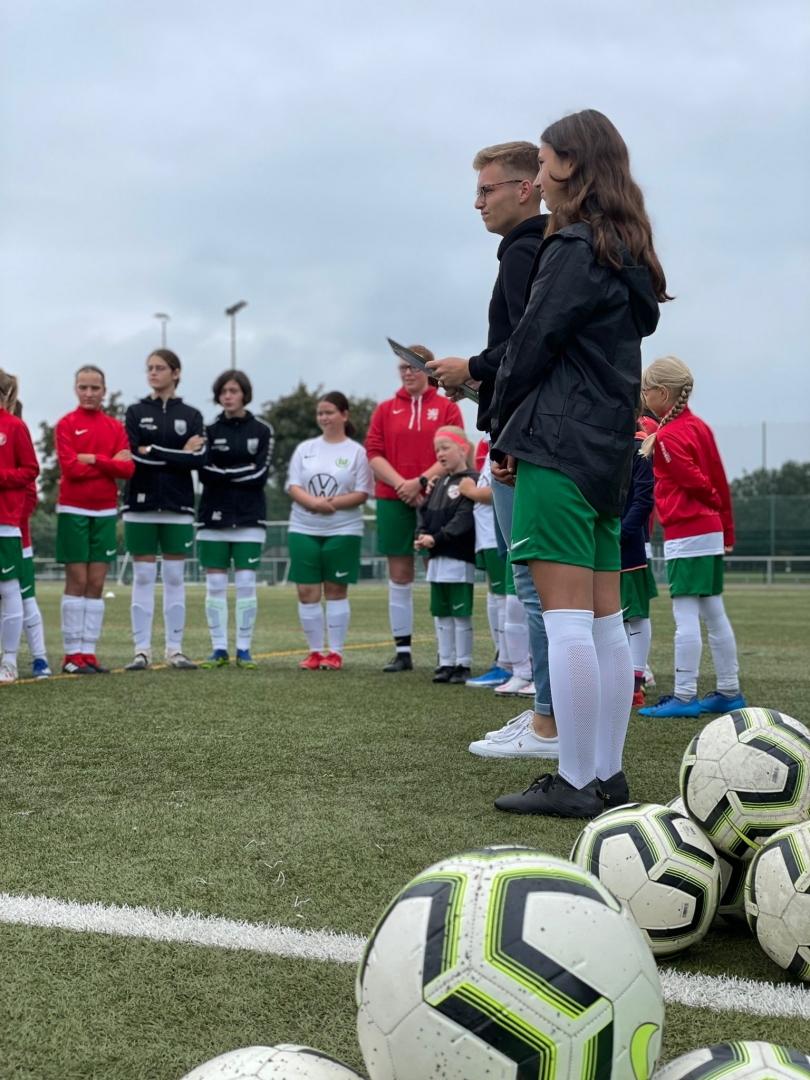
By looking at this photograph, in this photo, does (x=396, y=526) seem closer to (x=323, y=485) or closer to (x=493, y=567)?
(x=323, y=485)

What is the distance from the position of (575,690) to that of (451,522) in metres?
4.18

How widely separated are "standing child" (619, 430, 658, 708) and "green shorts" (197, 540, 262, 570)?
9.35ft

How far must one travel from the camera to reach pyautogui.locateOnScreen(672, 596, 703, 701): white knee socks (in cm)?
608

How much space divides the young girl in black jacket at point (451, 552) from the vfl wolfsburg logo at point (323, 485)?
0.74 metres

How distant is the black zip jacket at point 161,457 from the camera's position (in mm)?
7727

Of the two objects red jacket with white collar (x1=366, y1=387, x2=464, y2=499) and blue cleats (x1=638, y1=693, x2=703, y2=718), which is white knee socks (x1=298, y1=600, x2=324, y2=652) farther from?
blue cleats (x1=638, y1=693, x2=703, y2=718)

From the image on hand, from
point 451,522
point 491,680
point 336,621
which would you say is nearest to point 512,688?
point 491,680

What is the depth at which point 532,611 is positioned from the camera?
4.45m

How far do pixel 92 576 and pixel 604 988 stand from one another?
6.64 m

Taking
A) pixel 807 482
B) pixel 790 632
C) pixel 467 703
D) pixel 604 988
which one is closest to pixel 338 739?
pixel 467 703

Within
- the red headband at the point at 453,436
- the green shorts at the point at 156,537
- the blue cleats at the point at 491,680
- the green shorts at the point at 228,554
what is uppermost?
the red headband at the point at 453,436

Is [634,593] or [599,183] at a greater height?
[599,183]

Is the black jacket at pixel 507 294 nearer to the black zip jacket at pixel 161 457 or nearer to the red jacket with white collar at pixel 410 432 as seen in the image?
the red jacket with white collar at pixel 410 432

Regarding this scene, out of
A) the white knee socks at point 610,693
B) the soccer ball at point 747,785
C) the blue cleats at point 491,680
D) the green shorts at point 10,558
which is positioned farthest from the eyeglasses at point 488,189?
the green shorts at point 10,558
